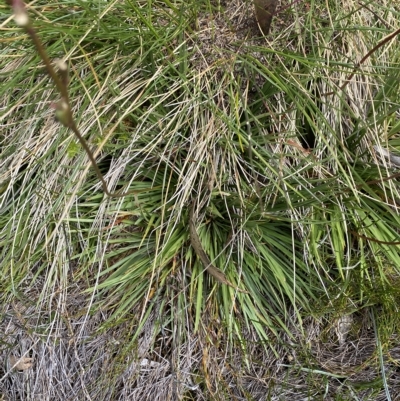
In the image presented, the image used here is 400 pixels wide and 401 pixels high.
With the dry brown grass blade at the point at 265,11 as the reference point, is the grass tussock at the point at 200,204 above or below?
below

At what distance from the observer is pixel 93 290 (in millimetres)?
1281

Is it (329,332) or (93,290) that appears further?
(329,332)

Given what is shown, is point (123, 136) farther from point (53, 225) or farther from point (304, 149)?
point (304, 149)

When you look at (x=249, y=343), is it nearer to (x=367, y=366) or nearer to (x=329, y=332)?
(x=329, y=332)

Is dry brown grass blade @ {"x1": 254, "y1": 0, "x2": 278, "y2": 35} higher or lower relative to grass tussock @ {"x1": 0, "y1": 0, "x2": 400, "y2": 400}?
higher

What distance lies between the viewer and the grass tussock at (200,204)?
1249 millimetres

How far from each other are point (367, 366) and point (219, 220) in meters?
0.62

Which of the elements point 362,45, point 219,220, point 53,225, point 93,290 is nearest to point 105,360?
point 93,290

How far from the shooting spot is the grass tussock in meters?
1.25

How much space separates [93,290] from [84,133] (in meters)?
0.43

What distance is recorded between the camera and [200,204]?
4.21ft

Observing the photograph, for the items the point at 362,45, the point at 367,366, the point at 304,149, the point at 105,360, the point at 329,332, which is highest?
the point at 362,45

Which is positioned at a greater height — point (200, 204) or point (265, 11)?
point (265, 11)

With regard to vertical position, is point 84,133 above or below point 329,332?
above
